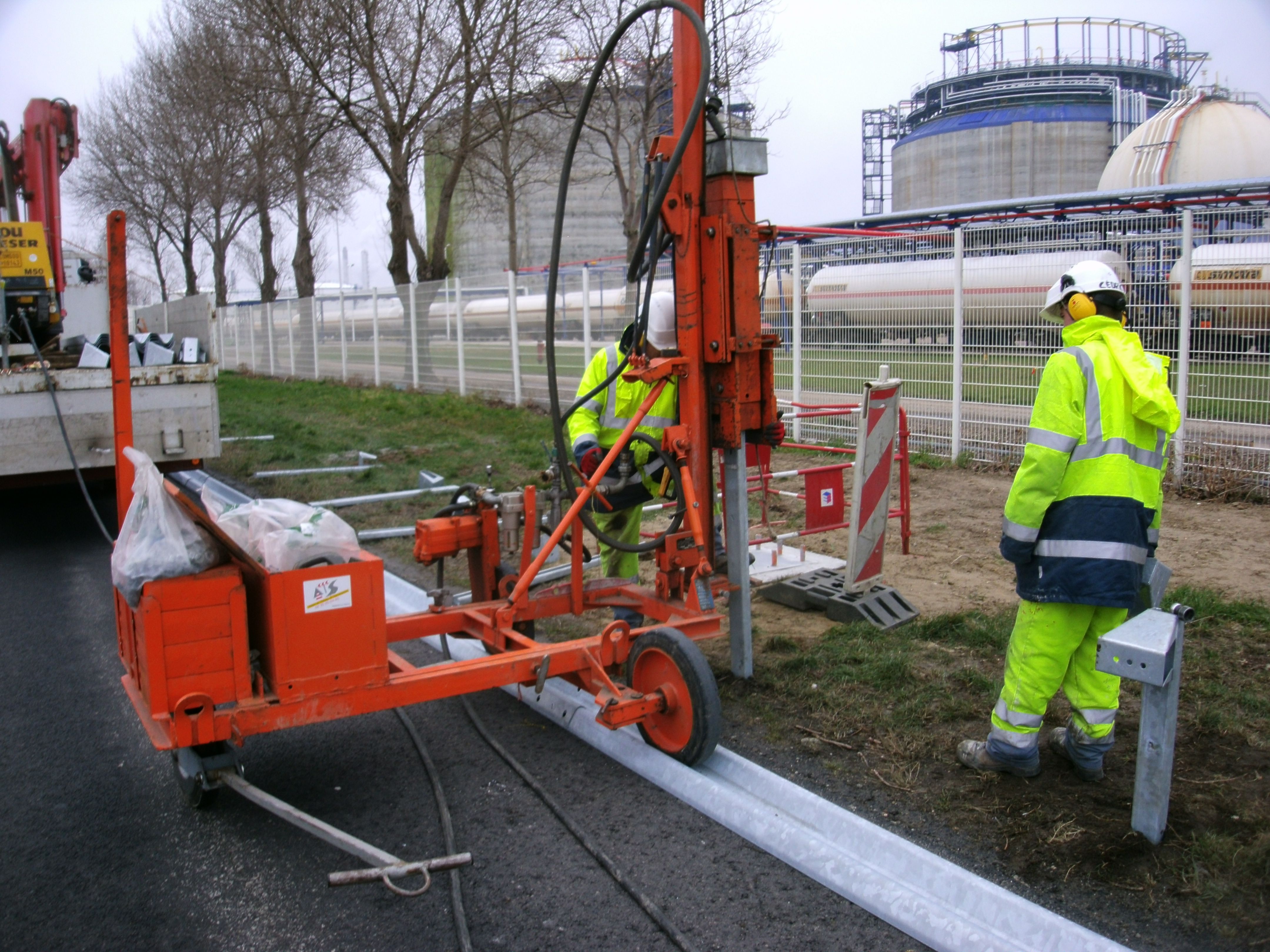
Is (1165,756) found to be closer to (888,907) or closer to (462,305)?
(888,907)

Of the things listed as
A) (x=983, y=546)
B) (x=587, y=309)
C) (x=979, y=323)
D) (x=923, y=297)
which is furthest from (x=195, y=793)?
(x=587, y=309)

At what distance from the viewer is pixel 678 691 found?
3.92 meters

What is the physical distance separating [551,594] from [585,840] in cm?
158

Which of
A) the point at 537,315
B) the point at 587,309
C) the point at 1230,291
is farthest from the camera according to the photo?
the point at 537,315

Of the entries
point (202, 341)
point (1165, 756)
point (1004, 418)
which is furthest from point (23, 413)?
point (1004, 418)

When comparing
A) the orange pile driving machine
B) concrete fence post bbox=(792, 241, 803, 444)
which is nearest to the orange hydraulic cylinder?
the orange pile driving machine

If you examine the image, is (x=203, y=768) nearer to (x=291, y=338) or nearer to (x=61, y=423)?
(x=61, y=423)

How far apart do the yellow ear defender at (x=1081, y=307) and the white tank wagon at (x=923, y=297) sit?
5946mm

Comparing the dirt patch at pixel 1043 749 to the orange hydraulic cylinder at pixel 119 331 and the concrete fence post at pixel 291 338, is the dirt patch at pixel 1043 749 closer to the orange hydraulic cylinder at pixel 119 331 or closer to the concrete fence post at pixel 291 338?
the orange hydraulic cylinder at pixel 119 331

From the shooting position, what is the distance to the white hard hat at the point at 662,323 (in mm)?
4719

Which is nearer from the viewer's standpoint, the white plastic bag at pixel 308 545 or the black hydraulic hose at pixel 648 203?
the white plastic bag at pixel 308 545

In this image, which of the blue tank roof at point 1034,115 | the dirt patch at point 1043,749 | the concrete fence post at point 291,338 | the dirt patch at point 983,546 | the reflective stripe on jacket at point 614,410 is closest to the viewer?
the dirt patch at point 1043,749

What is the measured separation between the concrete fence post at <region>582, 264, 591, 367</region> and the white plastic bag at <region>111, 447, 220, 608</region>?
10.9 m

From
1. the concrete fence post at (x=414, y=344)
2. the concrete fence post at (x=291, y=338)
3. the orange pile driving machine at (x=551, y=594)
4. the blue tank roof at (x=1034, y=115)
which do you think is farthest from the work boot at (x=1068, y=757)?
the blue tank roof at (x=1034, y=115)
